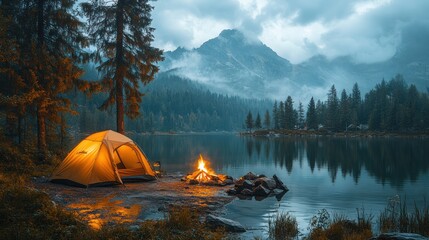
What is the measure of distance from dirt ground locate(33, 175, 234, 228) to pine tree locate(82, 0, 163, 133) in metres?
7.69

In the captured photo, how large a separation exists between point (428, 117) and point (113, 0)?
400 feet

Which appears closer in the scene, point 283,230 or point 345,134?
point 283,230

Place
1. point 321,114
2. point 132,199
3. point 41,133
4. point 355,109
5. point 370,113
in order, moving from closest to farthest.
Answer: point 132,199
point 41,133
point 370,113
point 355,109
point 321,114

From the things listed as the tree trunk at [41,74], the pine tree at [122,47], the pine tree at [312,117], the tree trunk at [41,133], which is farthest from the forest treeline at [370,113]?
the tree trunk at [41,133]

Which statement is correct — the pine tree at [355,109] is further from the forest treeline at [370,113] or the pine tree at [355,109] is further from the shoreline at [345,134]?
the shoreline at [345,134]

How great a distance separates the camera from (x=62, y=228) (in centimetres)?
957

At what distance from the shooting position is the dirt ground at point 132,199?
1325 cm

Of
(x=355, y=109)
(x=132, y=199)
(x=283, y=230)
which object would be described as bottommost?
(x=283, y=230)

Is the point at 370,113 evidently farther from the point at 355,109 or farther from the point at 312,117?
the point at 312,117

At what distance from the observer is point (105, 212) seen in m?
13.5

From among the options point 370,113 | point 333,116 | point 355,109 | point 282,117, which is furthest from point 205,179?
point 370,113

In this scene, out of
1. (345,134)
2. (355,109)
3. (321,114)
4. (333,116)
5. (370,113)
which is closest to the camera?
(345,134)

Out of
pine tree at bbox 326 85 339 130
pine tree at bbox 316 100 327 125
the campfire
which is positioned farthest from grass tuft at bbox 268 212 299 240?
pine tree at bbox 316 100 327 125

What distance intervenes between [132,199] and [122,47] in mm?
13606
